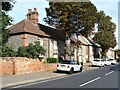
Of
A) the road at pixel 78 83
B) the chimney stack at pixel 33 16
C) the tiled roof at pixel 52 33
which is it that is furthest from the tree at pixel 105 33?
the road at pixel 78 83

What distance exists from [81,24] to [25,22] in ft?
29.5

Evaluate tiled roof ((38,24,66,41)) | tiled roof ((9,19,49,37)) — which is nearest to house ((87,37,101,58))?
tiled roof ((38,24,66,41))

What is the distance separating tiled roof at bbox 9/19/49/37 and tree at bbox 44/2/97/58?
3.27 m

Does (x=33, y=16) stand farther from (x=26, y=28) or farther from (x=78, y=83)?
(x=78, y=83)

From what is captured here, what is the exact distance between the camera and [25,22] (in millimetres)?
47031

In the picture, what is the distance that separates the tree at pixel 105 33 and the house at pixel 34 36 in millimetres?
22889

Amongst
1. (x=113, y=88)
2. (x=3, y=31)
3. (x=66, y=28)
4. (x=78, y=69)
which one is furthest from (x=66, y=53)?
(x=113, y=88)

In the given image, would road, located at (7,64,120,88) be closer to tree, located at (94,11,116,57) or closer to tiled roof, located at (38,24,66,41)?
tiled roof, located at (38,24,66,41)

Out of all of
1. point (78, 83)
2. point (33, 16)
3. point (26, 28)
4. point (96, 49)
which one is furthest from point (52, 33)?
point (96, 49)

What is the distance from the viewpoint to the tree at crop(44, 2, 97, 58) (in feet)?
147

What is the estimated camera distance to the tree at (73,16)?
44750 millimetres

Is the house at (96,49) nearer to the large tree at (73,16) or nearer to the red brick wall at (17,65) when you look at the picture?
the large tree at (73,16)

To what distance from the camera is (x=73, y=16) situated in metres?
45.2

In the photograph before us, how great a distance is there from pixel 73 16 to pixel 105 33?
31819 mm
